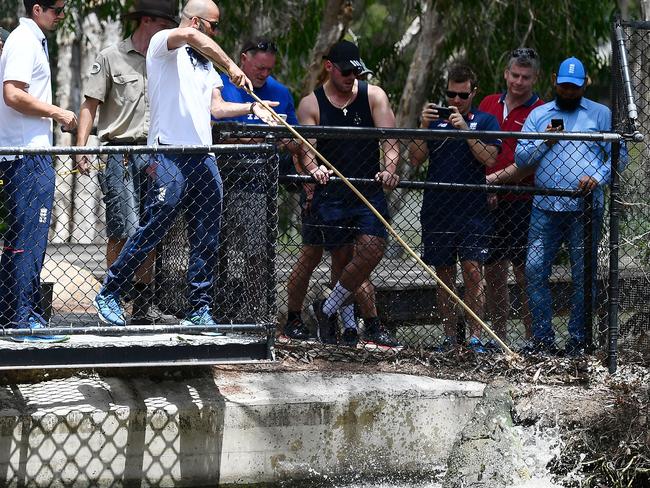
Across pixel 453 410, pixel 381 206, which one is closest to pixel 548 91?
pixel 381 206

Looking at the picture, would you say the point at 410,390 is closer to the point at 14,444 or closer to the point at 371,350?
the point at 371,350

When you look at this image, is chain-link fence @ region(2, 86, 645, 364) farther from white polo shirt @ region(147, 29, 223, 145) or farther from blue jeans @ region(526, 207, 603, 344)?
white polo shirt @ region(147, 29, 223, 145)

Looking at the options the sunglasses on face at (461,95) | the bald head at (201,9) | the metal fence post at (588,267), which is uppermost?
the bald head at (201,9)

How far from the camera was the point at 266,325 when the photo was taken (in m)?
5.63

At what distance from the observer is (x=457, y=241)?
677 centimetres

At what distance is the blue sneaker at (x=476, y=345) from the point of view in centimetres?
656

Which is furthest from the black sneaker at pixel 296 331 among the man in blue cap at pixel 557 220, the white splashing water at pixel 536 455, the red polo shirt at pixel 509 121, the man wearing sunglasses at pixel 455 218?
the red polo shirt at pixel 509 121

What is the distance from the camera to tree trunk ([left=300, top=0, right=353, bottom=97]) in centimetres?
1230

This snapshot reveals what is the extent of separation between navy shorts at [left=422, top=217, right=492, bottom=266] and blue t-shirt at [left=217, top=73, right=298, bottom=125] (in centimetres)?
113

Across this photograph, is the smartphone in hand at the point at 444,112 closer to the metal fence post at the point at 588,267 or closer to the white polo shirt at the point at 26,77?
the metal fence post at the point at 588,267

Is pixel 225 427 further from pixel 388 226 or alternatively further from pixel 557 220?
pixel 557 220

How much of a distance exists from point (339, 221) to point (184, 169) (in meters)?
1.26

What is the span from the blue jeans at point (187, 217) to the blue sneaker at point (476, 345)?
1.66 m

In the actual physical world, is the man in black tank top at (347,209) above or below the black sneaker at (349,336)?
above
